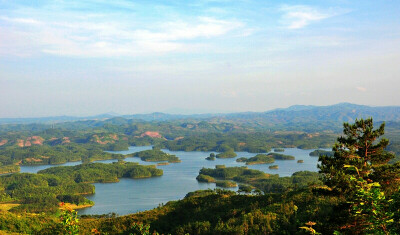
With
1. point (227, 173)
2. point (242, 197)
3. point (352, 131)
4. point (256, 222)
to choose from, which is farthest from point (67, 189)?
point (352, 131)

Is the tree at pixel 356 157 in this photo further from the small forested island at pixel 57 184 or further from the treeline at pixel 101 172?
the treeline at pixel 101 172

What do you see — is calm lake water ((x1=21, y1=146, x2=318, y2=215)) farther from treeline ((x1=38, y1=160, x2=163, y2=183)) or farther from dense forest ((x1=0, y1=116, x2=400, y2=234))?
treeline ((x1=38, y1=160, x2=163, y2=183))

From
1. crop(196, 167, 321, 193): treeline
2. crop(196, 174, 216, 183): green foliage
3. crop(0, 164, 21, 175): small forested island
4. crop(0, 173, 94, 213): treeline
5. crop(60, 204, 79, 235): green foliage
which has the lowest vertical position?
crop(0, 164, 21, 175): small forested island

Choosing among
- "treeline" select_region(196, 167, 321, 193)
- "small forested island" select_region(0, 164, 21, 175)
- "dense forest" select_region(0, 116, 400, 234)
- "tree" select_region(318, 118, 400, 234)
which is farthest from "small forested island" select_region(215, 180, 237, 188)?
"small forested island" select_region(0, 164, 21, 175)

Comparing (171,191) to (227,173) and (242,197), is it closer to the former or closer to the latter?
(227,173)

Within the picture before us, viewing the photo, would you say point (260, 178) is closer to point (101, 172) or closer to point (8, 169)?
point (101, 172)

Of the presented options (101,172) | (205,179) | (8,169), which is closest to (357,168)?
(205,179)

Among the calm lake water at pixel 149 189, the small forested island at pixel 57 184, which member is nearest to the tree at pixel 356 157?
the calm lake water at pixel 149 189

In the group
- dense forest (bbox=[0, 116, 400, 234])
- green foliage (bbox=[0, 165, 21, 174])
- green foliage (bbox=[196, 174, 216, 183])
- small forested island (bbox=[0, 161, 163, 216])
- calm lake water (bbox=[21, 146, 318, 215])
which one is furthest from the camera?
green foliage (bbox=[0, 165, 21, 174])
